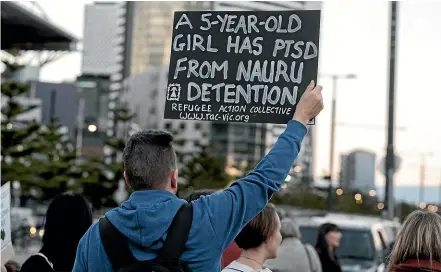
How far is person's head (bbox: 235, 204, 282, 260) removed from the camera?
13.6 ft

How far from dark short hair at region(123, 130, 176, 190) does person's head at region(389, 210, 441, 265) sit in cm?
114

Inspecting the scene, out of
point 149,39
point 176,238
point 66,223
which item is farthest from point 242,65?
point 149,39

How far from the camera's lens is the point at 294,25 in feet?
12.3

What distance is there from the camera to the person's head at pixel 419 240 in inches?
147

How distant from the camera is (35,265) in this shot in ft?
15.9

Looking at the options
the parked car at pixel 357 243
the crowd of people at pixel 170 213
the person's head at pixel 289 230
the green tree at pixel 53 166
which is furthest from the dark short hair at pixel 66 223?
the green tree at pixel 53 166

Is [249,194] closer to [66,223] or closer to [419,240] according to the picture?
[419,240]

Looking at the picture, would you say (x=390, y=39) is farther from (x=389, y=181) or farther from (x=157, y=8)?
(x=157, y=8)

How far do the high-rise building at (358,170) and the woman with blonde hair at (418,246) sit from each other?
60114mm

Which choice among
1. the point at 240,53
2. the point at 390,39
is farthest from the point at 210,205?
the point at 390,39

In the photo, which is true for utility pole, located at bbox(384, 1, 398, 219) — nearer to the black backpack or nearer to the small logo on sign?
the small logo on sign

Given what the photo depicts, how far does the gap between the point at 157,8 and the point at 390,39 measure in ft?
501

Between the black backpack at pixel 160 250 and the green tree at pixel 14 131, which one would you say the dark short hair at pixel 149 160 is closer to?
the black backpack at pixel 160 250

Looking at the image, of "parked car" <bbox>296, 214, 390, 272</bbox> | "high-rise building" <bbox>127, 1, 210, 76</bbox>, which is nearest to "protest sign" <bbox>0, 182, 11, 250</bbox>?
"parked car" <bbox>296, 214, 390, 272</bbox>
